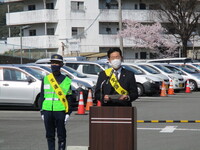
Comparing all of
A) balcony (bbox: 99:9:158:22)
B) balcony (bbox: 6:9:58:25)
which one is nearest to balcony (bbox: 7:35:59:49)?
balcony (bbox: 6:9:58:25)

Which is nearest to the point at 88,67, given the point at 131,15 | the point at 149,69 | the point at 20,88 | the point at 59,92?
the point at 149,69

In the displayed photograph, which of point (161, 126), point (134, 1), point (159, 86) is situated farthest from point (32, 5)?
point (161, 126)

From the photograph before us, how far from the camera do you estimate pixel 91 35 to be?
180 feet

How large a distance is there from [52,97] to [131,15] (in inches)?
1940

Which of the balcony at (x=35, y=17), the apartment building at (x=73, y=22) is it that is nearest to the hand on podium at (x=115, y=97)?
the apartment building at (x=73, y=22)

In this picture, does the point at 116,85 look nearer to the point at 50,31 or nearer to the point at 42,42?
the point at 42,42

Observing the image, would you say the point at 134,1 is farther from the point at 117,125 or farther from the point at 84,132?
the point at 117,125

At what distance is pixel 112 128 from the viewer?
6.87 meters

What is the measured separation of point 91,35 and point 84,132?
42.9 metres

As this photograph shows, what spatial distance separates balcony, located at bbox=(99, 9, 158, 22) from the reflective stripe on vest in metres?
47.2

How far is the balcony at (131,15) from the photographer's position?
5550 cm

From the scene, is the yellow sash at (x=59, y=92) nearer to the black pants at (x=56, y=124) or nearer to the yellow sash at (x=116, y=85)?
the black pants at (x=56, y=124)

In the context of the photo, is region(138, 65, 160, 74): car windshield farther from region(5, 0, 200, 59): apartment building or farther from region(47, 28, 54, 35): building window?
region(47, 28, 54, 35): building window

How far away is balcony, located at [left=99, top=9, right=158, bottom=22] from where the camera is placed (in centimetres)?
5550
